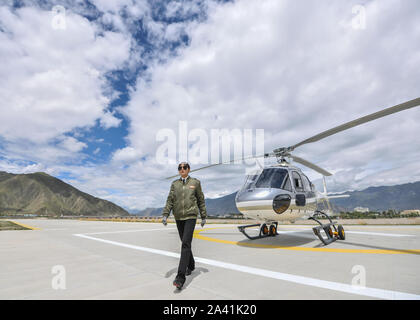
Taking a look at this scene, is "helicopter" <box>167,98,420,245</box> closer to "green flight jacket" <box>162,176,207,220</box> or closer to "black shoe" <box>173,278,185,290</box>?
"green flight jacket" <box>162,176,207,220</box>

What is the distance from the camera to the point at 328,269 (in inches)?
188

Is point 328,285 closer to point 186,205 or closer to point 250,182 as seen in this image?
point 186,205

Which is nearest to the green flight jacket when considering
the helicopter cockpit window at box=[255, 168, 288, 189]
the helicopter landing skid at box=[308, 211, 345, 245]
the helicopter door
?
the helicopter cockpit window at box=[255, 168, 288, 189]

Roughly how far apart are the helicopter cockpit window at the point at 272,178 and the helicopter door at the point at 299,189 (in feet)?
1.77

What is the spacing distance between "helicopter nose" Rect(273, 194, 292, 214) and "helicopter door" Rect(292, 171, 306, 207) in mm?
665

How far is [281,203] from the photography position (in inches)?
305

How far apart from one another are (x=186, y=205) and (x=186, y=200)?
9 cm

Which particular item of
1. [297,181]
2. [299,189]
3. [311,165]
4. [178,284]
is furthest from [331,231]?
[178,284]

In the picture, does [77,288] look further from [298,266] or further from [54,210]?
[54,210]

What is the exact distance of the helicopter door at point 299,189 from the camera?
8.46 metres
